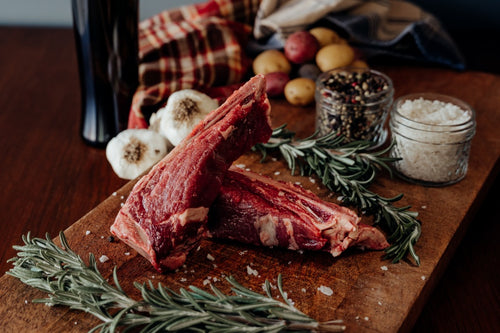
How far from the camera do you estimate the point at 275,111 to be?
2.05 meters

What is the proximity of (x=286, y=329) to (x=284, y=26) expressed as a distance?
1566 mm

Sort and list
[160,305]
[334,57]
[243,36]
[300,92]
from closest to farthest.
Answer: [160,305] < [300,92] < [334,57] < [243,36]

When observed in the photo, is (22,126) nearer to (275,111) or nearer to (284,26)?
(275,111)

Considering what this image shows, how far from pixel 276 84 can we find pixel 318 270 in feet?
3.15

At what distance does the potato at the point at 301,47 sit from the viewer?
2.21 m

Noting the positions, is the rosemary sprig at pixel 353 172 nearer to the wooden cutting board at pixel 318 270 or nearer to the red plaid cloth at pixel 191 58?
the wooden cutting board at pixel 318 270

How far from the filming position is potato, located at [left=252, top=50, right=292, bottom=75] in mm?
2219

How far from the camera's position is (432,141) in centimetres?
158

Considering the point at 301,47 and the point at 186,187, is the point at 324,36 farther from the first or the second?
the point at 186,187

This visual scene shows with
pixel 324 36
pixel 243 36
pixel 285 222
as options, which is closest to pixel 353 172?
pixel 285 222

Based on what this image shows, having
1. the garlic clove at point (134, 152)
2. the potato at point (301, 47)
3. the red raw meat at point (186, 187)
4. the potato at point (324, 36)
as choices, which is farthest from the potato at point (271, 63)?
the red raw meat at point (186, 187)

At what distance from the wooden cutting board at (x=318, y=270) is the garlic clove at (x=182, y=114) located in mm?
257

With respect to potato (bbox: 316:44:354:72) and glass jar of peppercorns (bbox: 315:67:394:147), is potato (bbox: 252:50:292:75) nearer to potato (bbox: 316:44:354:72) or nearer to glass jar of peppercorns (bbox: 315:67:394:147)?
potato (bbox: 316:44:354:72)

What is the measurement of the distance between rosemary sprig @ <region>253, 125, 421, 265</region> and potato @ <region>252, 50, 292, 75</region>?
0.54 m
